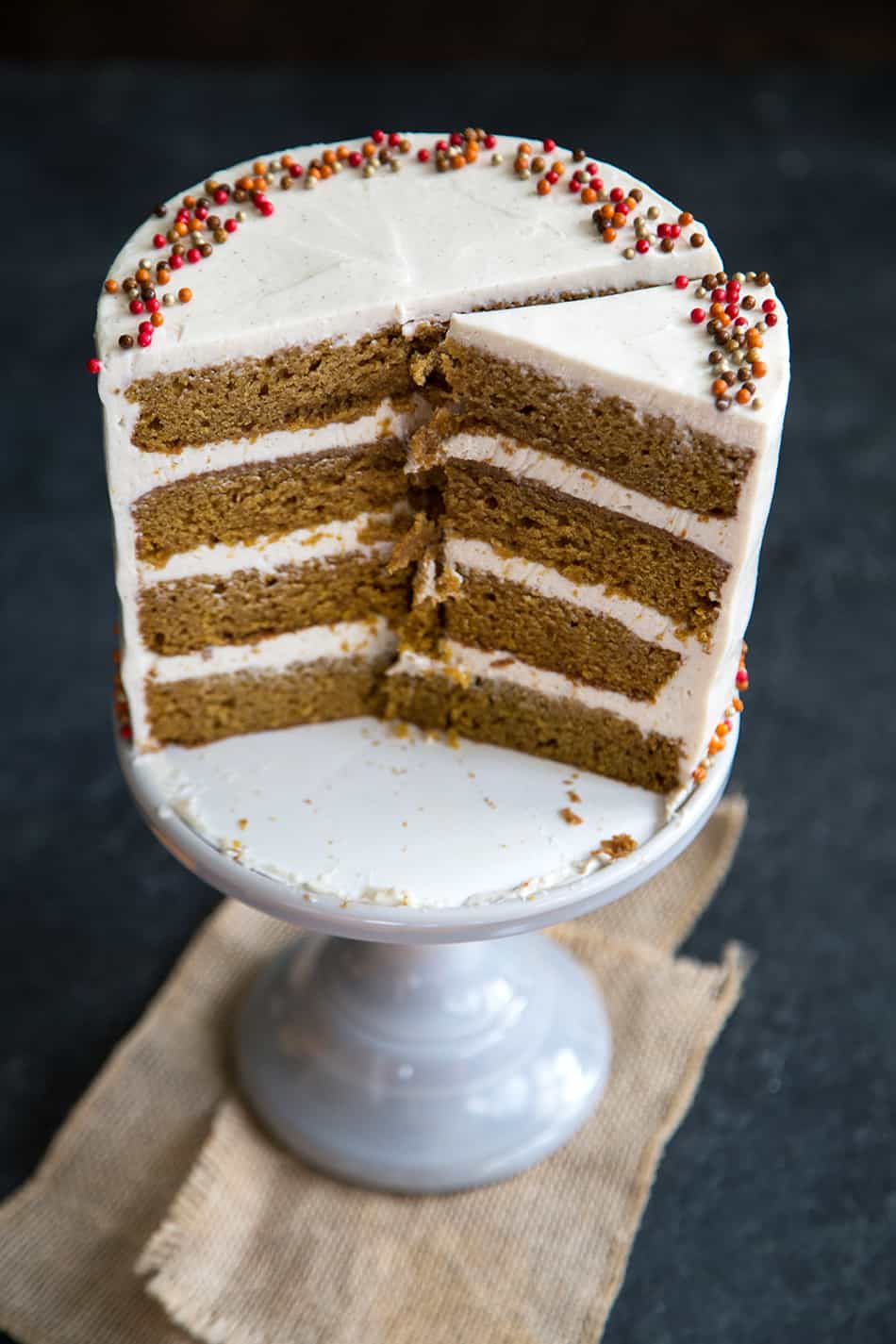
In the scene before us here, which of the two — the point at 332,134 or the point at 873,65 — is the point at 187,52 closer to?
the point at 332,134

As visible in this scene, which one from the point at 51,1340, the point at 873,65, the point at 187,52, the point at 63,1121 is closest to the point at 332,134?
the point at 187,52

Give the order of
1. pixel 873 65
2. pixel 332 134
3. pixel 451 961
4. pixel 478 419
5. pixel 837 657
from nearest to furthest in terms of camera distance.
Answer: pixel 478 419, pixel 451 961, pixel 837 657, pixel 332 134, pixel 873 65

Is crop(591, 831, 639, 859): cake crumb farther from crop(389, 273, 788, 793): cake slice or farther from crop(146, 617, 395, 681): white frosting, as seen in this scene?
crop(146, 617, 395, 681): white frosting

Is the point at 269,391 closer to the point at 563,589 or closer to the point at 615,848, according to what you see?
the point at 563,589

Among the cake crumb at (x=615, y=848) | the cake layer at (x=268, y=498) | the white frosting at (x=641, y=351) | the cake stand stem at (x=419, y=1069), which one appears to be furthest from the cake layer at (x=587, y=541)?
the cake stand stem at (x=419, y=1069)

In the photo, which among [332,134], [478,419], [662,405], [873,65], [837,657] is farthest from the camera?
[873,65]

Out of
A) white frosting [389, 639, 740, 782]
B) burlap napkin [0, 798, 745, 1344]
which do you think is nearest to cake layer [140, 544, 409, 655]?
white frosting [389, 639, 740, 782]

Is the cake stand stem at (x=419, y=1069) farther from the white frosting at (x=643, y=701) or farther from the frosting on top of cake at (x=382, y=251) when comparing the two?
the frosting on top of cake at (x=382, y=251)
